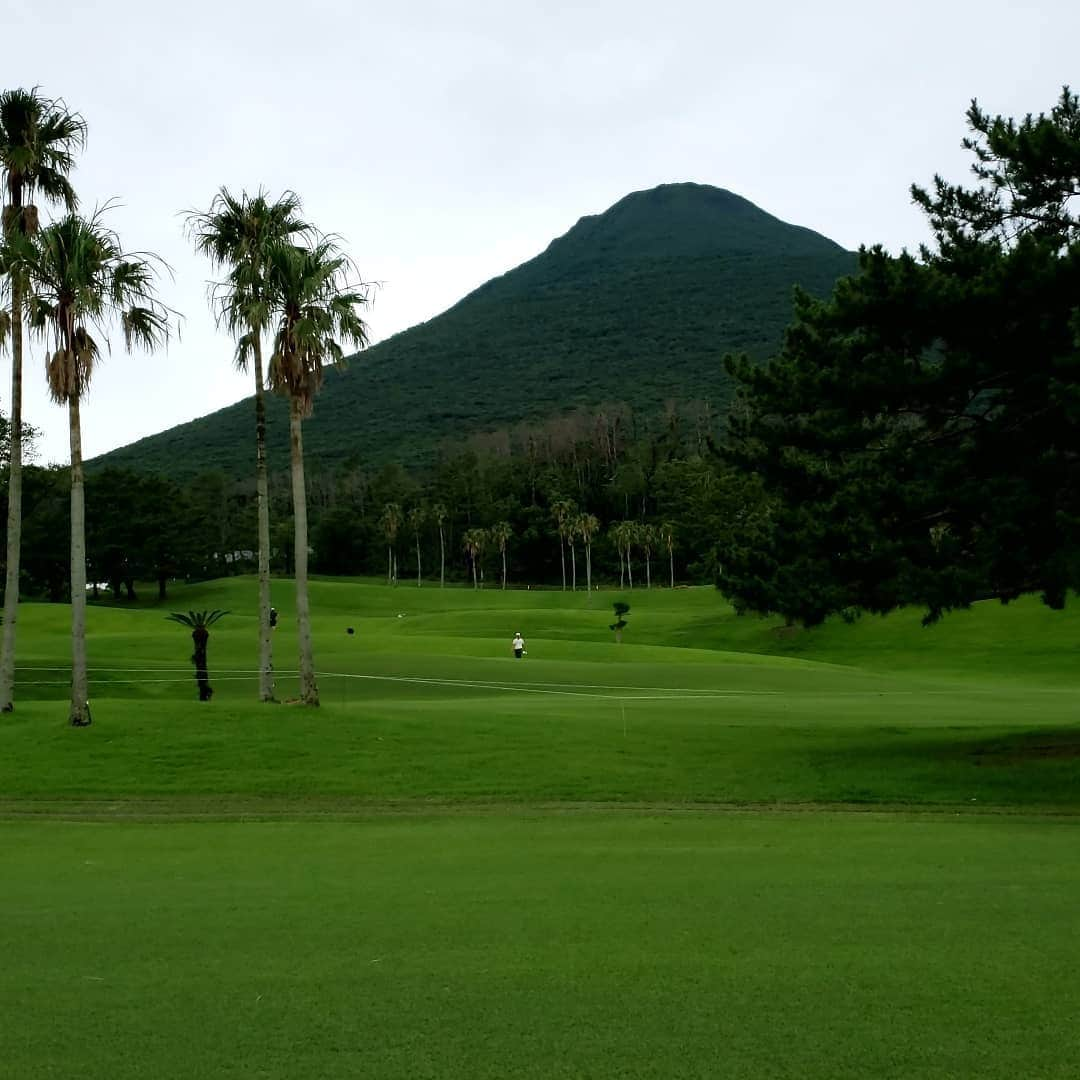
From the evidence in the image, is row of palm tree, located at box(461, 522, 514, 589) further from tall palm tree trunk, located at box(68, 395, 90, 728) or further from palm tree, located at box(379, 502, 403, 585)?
tall palm tree trunk, located at box(68, 395, 90, 728)

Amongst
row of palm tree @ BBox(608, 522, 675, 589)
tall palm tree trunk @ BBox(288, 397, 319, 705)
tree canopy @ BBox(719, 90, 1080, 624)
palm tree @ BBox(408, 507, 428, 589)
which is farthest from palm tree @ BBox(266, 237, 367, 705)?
palm tree @ BBox(408, 507, 428, 589)

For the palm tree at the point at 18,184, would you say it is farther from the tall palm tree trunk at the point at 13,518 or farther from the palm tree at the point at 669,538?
the palm tree at the point at 669,538

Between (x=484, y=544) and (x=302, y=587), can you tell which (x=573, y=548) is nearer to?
(x=484, y=544)

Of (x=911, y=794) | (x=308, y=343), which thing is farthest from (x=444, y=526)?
(x=911, y=794)

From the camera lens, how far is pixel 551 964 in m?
7.70

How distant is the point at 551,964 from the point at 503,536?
12030 cm

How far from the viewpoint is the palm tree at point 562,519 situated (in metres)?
126

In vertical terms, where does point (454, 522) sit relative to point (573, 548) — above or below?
above

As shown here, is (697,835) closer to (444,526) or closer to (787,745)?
(787,745)

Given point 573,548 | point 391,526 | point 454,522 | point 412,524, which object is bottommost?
point 573,548

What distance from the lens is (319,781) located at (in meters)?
20.9

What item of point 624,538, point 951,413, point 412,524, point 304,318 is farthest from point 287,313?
point 412,524

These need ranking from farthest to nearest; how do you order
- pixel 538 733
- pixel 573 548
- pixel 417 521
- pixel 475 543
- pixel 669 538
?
pixel 417 521 → pixel 475 543 → pixel 573 548 → pixel 669 538 → pixel 538 733

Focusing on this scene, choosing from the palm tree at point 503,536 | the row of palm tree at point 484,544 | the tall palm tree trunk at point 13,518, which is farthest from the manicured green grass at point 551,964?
the palm tree at point 503,536
